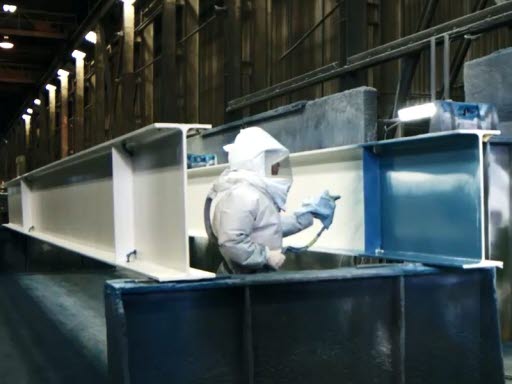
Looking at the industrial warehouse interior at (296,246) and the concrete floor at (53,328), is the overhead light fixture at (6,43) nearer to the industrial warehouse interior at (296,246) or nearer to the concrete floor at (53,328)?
the industrial warehouse interior at (296,246)

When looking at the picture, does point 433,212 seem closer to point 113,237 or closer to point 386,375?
point 386,375

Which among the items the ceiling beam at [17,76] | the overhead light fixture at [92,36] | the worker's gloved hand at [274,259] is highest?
the ceiling beam at [17,76]

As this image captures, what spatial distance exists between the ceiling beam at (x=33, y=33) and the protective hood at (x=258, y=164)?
514 inches

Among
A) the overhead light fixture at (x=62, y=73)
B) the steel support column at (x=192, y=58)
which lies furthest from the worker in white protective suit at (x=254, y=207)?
the overhead light fixture at (x=62, y=73)

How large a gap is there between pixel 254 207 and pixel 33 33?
1374 cm

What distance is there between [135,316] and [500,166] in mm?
2744

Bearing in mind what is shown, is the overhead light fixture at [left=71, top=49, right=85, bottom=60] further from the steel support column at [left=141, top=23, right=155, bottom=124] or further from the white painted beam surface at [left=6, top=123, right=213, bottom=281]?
the white painted beam surface at [left=6, top=123, right=213, bottom=281]

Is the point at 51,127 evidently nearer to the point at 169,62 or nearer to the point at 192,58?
the point at 192,58

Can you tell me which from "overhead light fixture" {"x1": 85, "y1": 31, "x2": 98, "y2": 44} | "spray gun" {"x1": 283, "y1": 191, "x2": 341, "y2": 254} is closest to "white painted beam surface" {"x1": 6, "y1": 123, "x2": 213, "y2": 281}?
"spray gun" {"x1": 283, "y1": 191, "x2": 341, "y2": 254}

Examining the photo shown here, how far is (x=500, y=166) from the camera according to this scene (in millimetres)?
4215

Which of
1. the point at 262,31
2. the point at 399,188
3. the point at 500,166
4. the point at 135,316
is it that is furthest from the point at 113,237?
the point at 262,31

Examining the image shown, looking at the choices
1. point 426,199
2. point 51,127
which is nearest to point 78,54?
point 51,127

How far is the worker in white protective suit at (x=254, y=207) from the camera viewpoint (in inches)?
140

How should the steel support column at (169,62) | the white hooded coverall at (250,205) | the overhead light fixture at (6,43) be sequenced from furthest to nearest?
the overhead light fixture at (6,43)
the steel support column at (169,62)
the white hooded coverall at (250,205)
